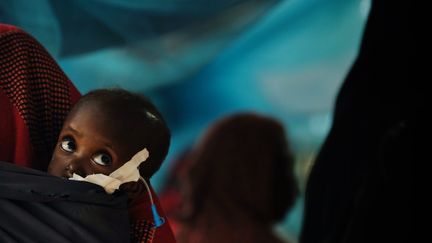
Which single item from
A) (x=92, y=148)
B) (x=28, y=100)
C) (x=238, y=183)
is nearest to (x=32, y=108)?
(x=28, y=100)

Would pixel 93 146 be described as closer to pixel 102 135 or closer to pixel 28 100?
pixel 102 135

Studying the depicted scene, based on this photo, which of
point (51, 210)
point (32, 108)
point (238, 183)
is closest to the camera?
point (51, 210)

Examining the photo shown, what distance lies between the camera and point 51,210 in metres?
0.60

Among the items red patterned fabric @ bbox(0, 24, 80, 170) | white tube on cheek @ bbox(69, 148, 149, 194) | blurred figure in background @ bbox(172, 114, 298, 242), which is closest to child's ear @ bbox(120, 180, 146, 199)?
white tube on cheek @ bbox(69, 148, 149, 194)

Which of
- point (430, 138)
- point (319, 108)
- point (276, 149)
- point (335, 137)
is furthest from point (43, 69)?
point (319, 108)

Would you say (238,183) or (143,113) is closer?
(143,113)

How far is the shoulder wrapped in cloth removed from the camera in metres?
0.58

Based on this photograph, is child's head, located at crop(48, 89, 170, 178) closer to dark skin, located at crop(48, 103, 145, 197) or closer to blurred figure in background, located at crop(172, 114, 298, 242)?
dark skin, located at crop(48, 103, 145, 197)

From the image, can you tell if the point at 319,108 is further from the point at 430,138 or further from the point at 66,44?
the point at 66,44

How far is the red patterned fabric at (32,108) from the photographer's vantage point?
0.69 m

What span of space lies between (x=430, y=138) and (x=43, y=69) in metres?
0.91

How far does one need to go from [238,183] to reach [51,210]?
1050mm

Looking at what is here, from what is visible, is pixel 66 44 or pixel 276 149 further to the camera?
pixel 276 149

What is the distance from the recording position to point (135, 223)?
0.69 m
